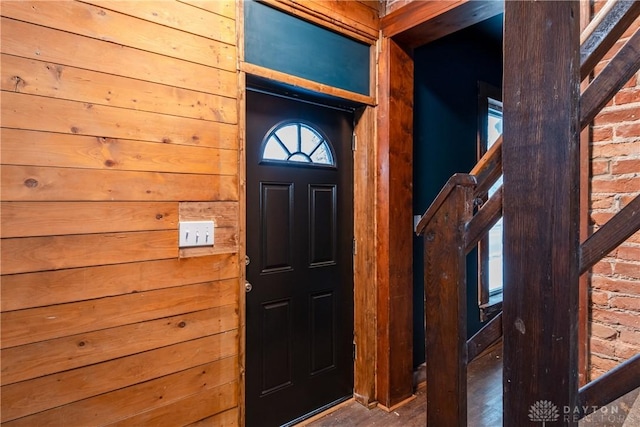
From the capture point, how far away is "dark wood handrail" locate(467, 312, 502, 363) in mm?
1007

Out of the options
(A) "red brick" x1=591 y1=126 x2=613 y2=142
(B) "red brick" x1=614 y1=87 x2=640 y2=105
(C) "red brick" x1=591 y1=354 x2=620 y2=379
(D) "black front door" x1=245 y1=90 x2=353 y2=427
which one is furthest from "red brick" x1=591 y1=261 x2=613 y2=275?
(D) "black front door" x1=245 y1=90 x2=353 y2=427

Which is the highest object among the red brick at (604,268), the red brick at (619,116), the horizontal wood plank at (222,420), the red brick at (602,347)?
the red brick at (619,116)

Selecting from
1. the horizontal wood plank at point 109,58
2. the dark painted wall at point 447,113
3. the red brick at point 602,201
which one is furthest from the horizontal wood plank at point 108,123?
the red brick at point 602,201

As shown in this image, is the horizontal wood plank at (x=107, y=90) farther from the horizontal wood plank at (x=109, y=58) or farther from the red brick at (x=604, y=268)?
the red brick at (x=604, y=268)

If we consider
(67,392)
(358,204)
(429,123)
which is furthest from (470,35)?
(67,392)

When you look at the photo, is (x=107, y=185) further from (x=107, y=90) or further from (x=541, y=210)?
(x=541, y=210)

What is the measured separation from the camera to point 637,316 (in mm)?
1492

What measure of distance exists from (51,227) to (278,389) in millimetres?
1442

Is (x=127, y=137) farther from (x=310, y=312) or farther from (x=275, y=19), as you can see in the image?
(x=310, y=312)

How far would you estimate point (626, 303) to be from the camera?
1517mm

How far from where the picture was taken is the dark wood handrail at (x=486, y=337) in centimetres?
101

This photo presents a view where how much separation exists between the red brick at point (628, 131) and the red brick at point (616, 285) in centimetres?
60

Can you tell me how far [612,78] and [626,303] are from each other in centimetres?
116

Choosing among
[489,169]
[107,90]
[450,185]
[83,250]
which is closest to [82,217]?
[83,250]
